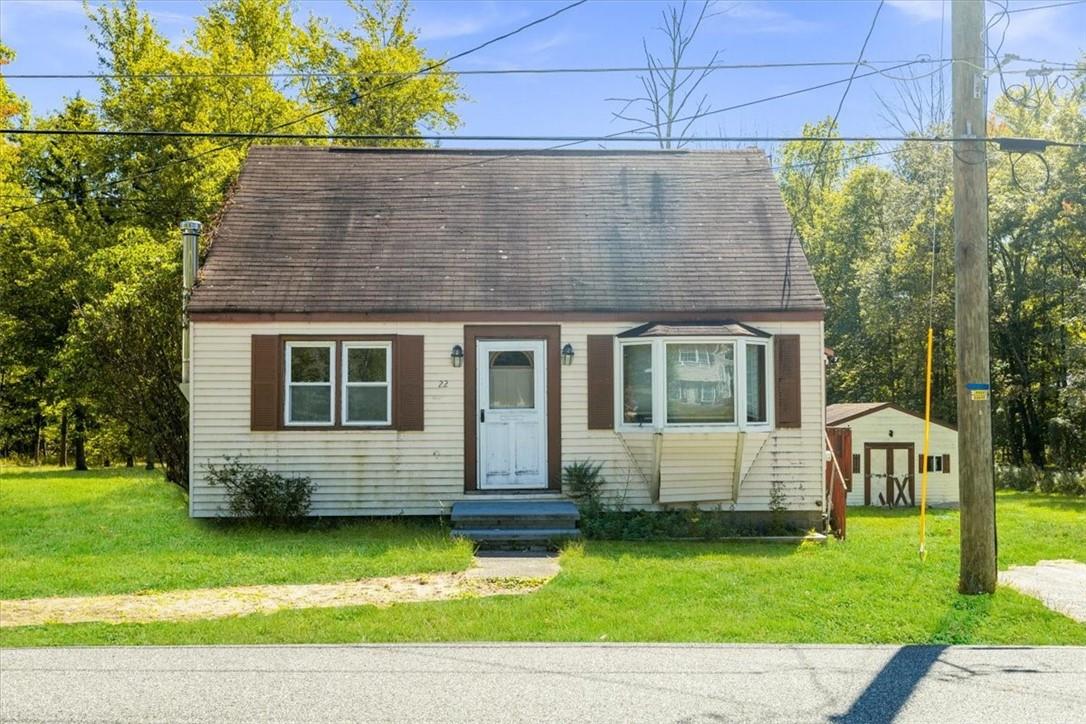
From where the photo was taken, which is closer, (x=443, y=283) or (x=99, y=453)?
(x=443, y=283)

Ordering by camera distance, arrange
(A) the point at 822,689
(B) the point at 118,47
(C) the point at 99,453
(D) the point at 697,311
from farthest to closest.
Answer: (C) the point at 99,453, (B) the point at 118,47, (D) the point at 697,311, (A) the point at 822,689

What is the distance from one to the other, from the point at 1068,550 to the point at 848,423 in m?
9.18

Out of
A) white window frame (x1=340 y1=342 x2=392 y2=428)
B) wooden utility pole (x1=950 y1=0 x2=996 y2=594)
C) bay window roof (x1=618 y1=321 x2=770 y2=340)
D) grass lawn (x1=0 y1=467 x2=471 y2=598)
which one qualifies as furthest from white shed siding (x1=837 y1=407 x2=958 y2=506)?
wooden utility pole (x1=950 y1=0 x2=996 y2=594)

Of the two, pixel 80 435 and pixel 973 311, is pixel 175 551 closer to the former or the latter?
pixel 973 311

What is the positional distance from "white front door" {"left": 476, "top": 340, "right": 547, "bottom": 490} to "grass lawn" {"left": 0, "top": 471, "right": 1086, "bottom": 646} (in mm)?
1508

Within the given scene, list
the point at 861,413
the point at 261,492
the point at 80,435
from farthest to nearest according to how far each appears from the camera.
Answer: the point at 80,435 → the point at 861,413 → the point at 261,492

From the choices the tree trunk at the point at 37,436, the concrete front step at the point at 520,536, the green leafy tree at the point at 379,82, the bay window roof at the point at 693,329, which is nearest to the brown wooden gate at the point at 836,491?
the bay window roof at the point at 693,329

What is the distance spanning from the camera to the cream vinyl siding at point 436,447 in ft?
44.9

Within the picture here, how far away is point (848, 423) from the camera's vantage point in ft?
71.9

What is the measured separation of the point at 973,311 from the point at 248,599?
289 inches

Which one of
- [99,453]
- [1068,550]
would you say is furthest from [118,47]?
[1068,550]

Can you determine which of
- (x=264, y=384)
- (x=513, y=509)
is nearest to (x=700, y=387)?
(x=513, y=509)

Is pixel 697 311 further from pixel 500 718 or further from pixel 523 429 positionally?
pixel 500 718

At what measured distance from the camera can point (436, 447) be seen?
45.5ft
